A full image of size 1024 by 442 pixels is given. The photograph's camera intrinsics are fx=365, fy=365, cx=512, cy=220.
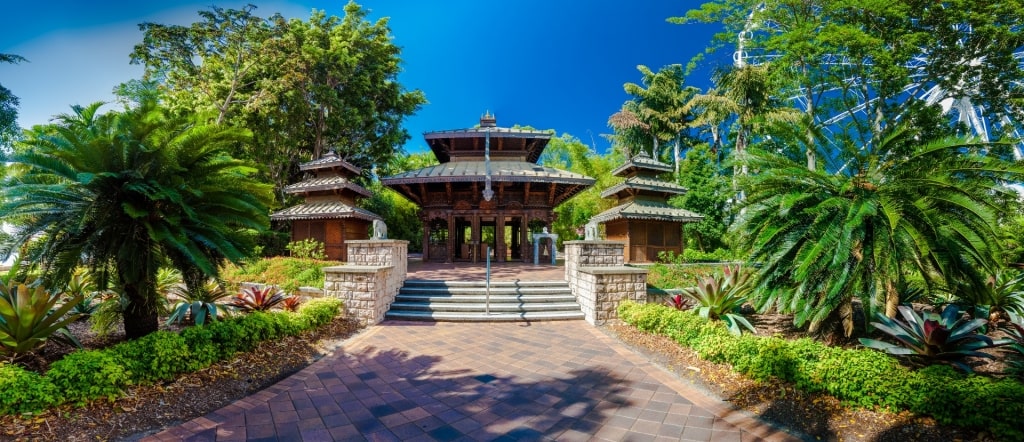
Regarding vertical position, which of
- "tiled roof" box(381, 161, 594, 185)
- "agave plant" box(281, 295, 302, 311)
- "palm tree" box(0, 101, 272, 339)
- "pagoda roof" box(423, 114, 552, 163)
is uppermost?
"pagoda roof" box(423, 114, 552, 163)

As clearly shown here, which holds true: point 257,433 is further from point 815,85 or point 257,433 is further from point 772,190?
point 815,85

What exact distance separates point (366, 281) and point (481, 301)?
2558 millimetres

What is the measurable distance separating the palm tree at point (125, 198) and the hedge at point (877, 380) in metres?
6.73

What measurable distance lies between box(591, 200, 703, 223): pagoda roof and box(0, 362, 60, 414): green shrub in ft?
42.6

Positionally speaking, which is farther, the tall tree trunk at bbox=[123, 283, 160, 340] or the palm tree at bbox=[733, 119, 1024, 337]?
the tall tree trunk at bbox=[123, 283, 160, 340]

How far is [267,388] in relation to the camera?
Result: 4.39 metres

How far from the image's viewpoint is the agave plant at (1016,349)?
12.3 ft

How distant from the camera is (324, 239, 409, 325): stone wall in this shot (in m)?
7.46

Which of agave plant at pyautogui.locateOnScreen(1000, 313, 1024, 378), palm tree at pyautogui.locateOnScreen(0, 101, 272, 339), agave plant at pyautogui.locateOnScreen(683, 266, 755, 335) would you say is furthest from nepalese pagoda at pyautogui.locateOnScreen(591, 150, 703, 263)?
palm tree at pyautogui.locateOnScreen(0, 101, 272, 339)

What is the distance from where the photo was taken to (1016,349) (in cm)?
395

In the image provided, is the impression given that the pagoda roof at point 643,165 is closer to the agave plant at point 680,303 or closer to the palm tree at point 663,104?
the agave plant at point 680,303

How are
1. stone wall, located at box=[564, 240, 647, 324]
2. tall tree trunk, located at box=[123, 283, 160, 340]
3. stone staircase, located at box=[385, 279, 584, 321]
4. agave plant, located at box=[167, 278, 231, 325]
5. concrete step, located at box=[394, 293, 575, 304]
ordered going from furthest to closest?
concrete step, located at box=[394, 293, 575, 304] → stone staircase, located at box=[385, 279, 584, 321] → stone wall, located at box=[564, 240, 647, 324] → agave plant, located at box=[167, 278, 231, 325] → tall tree trunk, located at box=[123, 283, 160, 340]

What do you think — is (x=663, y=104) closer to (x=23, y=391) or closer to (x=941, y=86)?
(x=941, y=86)

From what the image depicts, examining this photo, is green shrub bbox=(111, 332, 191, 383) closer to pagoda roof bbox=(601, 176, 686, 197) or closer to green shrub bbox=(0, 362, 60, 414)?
green shrub bbox=(0, 362, 60, 414)
